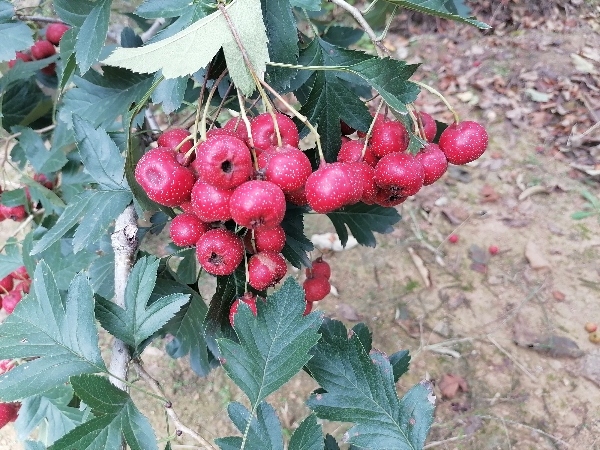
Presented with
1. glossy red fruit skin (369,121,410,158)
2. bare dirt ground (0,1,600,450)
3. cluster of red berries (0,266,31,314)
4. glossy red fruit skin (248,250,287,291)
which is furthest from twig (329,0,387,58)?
bare dirt ground (0,1,600,450)

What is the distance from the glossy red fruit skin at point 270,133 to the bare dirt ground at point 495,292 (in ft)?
4.22

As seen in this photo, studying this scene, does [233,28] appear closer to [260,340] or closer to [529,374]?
[260,340]

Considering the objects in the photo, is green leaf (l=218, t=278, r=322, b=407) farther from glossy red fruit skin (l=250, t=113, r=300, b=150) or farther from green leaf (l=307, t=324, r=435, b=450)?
glossy red fruit skin (l=250, t=113, r=300, b=150)

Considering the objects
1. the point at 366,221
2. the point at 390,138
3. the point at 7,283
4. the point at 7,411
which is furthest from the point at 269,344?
the point at 7,283

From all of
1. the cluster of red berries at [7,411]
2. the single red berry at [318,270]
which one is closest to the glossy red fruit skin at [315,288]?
the single red berry at [318,270]

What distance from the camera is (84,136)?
2.69ft

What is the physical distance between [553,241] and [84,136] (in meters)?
2.00

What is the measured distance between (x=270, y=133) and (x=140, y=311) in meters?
0.30

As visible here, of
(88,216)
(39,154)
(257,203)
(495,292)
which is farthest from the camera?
(495,292)

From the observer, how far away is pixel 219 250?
652 millimetres

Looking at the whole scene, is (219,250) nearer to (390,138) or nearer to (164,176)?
(164,176)

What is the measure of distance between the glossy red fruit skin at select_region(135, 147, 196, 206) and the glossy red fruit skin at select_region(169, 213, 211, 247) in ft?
0.23

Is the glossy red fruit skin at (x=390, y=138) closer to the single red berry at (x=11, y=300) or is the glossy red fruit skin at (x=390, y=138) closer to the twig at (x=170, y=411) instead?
the twig at (x=170, y=411)

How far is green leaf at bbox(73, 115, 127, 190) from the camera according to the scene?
2.64 feet
